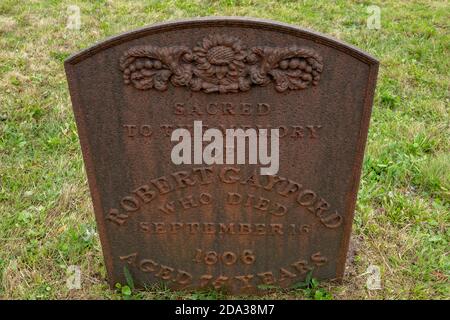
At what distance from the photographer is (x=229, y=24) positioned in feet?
6.44

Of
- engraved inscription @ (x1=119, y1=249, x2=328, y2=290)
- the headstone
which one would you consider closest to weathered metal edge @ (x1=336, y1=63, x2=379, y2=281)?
the headstone

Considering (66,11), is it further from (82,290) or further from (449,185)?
(449,185)

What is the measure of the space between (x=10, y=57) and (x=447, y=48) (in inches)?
170

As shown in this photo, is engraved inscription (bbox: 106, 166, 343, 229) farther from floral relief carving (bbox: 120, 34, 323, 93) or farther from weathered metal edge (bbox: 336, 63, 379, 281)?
floral relief carving (bbox: 120, 34, 323, 93)

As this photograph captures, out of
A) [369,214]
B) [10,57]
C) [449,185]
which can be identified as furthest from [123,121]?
[10,57]

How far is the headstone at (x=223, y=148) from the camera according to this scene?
201 cm

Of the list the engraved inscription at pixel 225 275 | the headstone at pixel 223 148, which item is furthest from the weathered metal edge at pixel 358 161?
A: the engraved inscription at pixel 225 275

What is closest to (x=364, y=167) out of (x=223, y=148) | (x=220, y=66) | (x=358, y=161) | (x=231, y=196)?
(x=358, y=161)

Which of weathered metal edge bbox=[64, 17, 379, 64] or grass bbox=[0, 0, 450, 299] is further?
grass bbox=[0, 0, 450, 299]

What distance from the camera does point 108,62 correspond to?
2.05m

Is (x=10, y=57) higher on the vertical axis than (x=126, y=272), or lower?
higher

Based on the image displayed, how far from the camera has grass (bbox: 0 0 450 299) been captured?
9.23 feet

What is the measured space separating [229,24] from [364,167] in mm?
2014

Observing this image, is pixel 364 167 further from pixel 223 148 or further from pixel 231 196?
pixel 223 148
